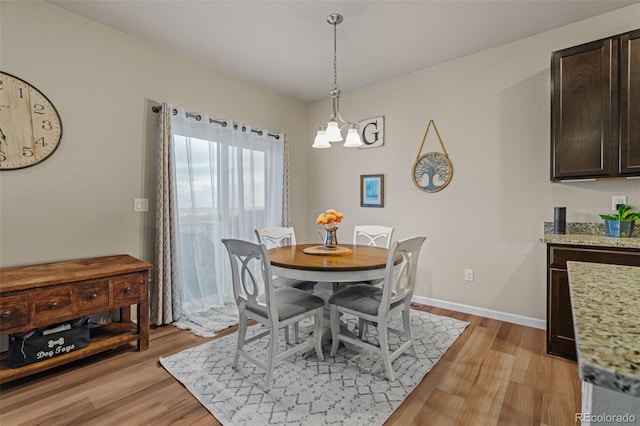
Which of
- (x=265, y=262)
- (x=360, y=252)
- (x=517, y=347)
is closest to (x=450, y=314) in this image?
(x=517, y=347)

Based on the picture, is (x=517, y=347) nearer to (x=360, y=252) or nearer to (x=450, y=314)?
(x=450, y=314)

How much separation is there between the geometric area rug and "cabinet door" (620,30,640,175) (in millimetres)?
1849

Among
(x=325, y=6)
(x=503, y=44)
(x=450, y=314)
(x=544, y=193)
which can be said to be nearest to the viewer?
(x=325, y=6)

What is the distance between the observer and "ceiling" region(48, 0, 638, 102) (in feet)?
7.61

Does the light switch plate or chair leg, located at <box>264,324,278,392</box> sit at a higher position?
the light switch plate

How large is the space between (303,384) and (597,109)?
2822mm

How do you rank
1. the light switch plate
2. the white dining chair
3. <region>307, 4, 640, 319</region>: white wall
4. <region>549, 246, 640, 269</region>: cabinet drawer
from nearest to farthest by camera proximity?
<region>549, 246, 640, 269</region>: cabinet drawer, the white dining chair, <region>307, 4, 640, 319</region>: white wall, the light switch plate

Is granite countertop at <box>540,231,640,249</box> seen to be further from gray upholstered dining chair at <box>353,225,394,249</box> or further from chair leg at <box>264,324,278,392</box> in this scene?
chair leg at <box>264,324,278,392</box>

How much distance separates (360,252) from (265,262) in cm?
93

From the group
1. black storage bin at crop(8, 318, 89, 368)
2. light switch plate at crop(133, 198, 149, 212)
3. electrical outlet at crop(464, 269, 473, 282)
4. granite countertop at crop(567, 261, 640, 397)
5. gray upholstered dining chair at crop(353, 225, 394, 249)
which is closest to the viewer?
granite countertop at crop(567, 261, 640, 397)

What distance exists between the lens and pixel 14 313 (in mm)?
1795

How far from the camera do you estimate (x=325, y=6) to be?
7.59 ft

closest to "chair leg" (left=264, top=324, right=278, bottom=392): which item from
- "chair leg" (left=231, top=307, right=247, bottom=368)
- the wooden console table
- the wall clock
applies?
"chair leg" (left=231, top=307, right=247, bottom=368)

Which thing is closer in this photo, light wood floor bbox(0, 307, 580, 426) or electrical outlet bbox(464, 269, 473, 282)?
light wood floor bbox(0, 307, 580, 426)
